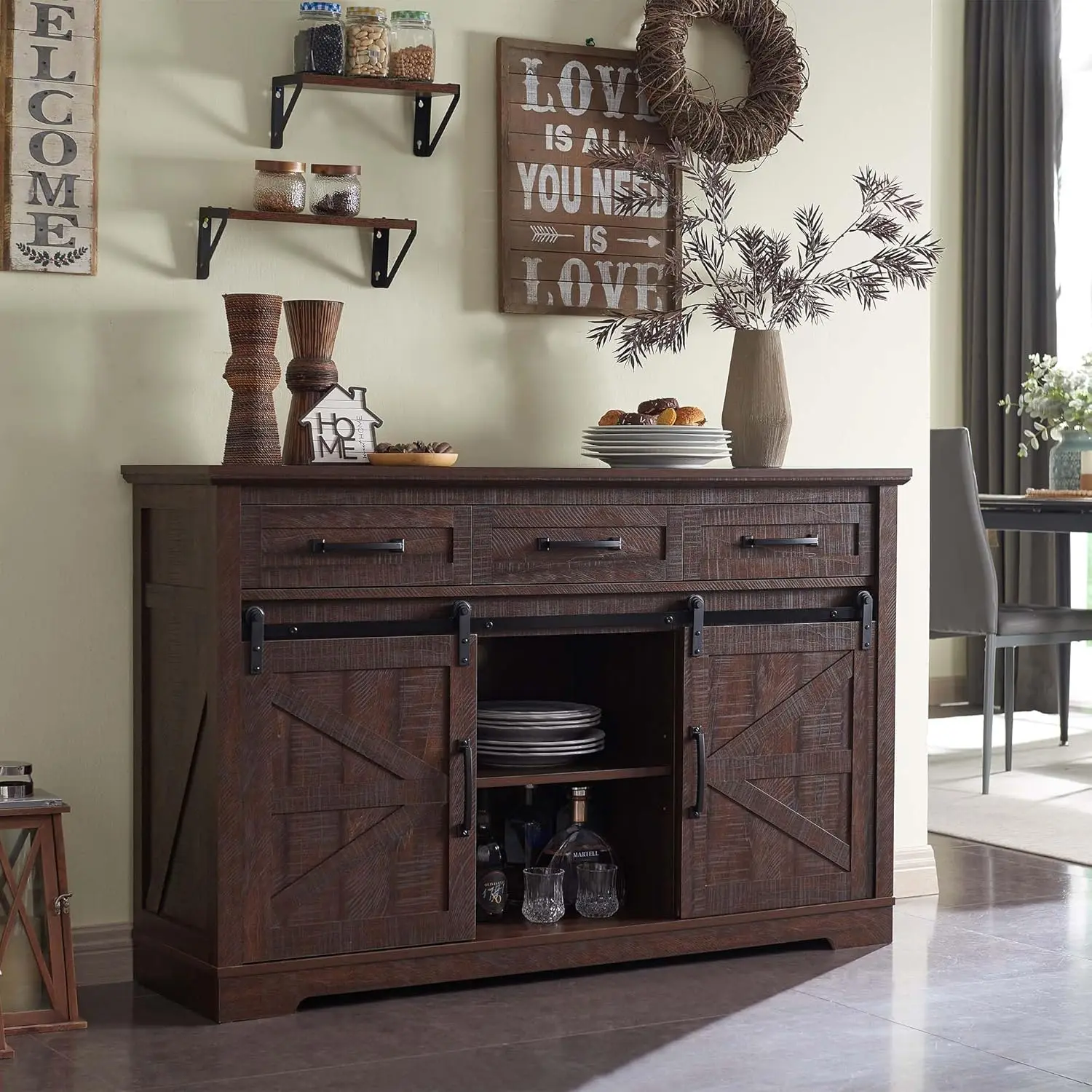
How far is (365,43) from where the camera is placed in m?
3.06

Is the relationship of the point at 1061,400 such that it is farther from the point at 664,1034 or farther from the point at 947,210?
the point at 664,1034

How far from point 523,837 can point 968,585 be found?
227cm

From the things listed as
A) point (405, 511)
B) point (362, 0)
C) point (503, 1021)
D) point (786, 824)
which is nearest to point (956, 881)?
point (786, 824)

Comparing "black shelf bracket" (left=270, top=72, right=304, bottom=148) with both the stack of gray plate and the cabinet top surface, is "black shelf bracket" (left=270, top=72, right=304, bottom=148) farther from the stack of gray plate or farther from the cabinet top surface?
the stack of gray plate

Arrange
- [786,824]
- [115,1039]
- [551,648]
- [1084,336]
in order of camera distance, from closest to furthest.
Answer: [115,1039] → [786,824] → [551,648] → [1084,336]

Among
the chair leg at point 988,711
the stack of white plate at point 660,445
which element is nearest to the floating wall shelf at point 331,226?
the stack of white plate at point 660,445

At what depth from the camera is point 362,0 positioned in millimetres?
3168

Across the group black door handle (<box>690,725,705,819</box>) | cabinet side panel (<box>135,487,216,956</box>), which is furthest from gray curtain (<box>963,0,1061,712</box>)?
cabinet side panel (<box>135,487,216,956</box>)

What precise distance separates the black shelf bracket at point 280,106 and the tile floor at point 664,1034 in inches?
62.6

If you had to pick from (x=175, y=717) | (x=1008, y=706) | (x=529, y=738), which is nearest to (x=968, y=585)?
(x=1008, y=706)

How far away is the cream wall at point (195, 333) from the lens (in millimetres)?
2965

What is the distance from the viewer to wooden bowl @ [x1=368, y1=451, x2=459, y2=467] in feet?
9.57

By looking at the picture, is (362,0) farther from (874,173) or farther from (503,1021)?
(503,1021)

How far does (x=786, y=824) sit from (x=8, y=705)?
1.46 m
